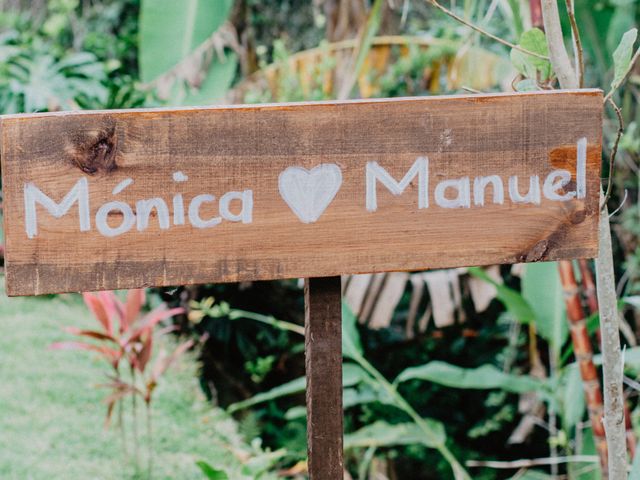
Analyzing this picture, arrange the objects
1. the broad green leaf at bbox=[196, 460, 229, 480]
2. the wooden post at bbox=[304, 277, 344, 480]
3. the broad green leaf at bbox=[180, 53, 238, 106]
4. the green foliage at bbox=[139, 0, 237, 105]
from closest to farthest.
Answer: the wooden post at bbox=[304, 277, 344, 480] → the broad green leaf at bbox=[196, 460, 229, 480] → the green foliage at bbox=[139, 0, 237, 105] → the broad green leaf at bbox=[180, 53, 238, 106]

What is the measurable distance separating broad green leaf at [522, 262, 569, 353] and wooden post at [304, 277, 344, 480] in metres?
0.89

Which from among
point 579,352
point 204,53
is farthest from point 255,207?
point 204,53

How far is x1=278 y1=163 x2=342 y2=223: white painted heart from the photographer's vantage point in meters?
0.88

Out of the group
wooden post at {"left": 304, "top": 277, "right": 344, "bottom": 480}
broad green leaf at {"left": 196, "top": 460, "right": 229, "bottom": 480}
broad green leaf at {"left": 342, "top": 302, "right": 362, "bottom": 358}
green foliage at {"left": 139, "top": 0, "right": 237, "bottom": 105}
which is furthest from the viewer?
green foliage at {"left": 139, "top": 0, "right": 237, "bottom": 105}

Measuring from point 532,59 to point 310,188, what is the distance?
14.6 inches

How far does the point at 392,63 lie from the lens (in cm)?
314

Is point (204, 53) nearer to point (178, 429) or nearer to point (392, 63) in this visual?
point (392, 63)

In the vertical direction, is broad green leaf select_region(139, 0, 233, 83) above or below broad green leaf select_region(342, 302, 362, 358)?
above

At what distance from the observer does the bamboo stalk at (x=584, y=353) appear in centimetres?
137

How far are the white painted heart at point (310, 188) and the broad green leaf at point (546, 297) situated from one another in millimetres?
972

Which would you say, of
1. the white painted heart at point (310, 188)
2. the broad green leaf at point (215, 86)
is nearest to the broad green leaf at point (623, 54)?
the white painted heart at point (310, 188)

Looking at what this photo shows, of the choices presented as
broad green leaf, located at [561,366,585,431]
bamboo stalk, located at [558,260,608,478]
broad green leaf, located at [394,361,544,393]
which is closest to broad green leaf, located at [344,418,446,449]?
broad green leaf, located at [394,361,544,393]

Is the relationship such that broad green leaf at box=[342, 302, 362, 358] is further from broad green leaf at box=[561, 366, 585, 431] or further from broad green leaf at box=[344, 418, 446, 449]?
broad green leaf at box=[561, 366, 585, 431]

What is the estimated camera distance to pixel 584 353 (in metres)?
1.38
